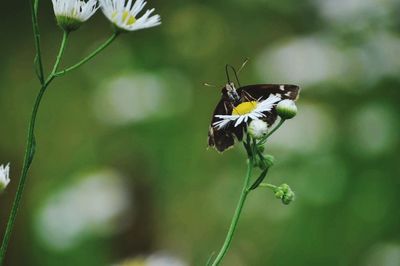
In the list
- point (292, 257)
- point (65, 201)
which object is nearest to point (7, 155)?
point (65, 201)

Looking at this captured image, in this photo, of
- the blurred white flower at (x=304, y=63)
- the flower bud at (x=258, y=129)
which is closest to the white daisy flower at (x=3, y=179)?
the flower bud at (x=258, y=129)

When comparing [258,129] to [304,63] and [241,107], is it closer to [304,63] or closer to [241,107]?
[241,107]

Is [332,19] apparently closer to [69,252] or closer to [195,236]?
[195,236]

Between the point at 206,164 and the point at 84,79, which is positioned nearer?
the point at 206,164

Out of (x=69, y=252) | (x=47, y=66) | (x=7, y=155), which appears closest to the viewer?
(x=69, y=252)

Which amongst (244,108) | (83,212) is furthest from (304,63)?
(244,108)

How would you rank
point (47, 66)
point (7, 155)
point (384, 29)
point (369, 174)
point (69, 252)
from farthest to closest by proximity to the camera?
point (47, 66) < point (7, 155) < point (384, 29) < point (369, 174) < point (69, 252)

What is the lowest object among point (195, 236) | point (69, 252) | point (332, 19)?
point (195, 236)
